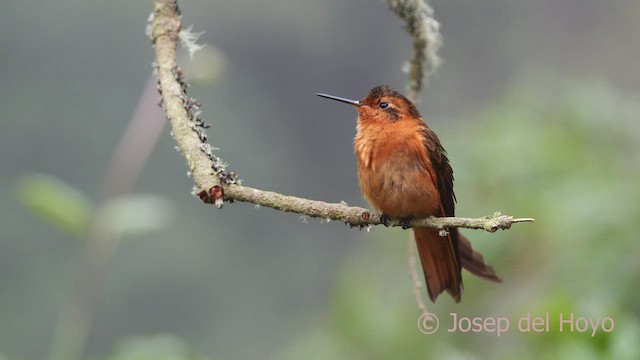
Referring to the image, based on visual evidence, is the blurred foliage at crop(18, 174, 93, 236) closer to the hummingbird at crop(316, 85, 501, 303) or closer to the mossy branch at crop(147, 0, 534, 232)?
the mossy branch at crop(147, 0, 534, 232)

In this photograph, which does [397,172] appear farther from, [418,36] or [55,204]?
[55,204]

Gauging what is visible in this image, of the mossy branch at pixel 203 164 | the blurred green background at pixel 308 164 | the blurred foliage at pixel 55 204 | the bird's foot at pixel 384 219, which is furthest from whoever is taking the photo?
the blurred green background at pixel 308 164

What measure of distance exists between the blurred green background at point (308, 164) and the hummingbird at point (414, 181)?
14.9 inches

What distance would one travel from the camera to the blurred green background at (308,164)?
3.39 m

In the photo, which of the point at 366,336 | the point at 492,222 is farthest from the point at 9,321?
the point at 492,222

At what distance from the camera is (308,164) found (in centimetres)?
584

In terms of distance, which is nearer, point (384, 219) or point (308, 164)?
point (384, 219)

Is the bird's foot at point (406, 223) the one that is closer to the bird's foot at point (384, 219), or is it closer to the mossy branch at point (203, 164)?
the bird's foot at point (384, 219)

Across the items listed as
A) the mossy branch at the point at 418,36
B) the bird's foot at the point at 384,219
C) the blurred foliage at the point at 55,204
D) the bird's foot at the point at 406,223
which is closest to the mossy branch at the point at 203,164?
the bird's foot at the point at 384,219

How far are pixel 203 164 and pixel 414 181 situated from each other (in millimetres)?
909

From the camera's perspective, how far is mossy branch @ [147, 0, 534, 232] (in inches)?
59.9

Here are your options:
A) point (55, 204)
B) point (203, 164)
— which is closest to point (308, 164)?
point (55, 204)

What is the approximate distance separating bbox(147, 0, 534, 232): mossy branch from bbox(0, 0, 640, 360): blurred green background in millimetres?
630

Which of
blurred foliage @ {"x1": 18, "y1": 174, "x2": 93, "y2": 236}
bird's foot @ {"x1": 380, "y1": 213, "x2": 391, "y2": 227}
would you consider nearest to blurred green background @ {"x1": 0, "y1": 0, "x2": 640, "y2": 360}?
blurred foliage @ {"x1": 18, "y1": 174, "x2": 93, "y2": 236}
